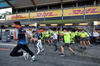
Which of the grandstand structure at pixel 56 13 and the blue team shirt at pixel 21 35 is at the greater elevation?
the grandstand structure at pixel 56 13

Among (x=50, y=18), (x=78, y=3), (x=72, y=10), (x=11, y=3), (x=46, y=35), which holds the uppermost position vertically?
(x=11, y=3)

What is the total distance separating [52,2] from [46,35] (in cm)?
1029

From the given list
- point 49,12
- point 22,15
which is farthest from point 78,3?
point 22,15

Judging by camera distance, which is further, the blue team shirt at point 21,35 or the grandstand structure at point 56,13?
Result: the grandstand structure at point 56,13

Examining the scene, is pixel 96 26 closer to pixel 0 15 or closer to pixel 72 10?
pixel 72 10

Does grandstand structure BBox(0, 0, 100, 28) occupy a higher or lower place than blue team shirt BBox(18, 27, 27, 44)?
higher

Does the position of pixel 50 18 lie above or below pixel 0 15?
below

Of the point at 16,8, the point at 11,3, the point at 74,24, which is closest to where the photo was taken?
the point at 74,24

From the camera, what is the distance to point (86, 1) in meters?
14.9

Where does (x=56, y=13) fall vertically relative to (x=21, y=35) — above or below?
above

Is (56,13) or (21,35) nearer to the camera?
(21,35)

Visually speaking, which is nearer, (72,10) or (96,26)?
(72,10)

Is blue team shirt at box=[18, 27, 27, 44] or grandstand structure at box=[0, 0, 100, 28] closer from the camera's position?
blue team shirt at box=[18, 27, 27, 44]

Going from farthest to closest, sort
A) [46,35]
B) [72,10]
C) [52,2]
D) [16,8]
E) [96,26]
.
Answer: [16,8], [52,2], [96,26], [72,10], [46,35]
